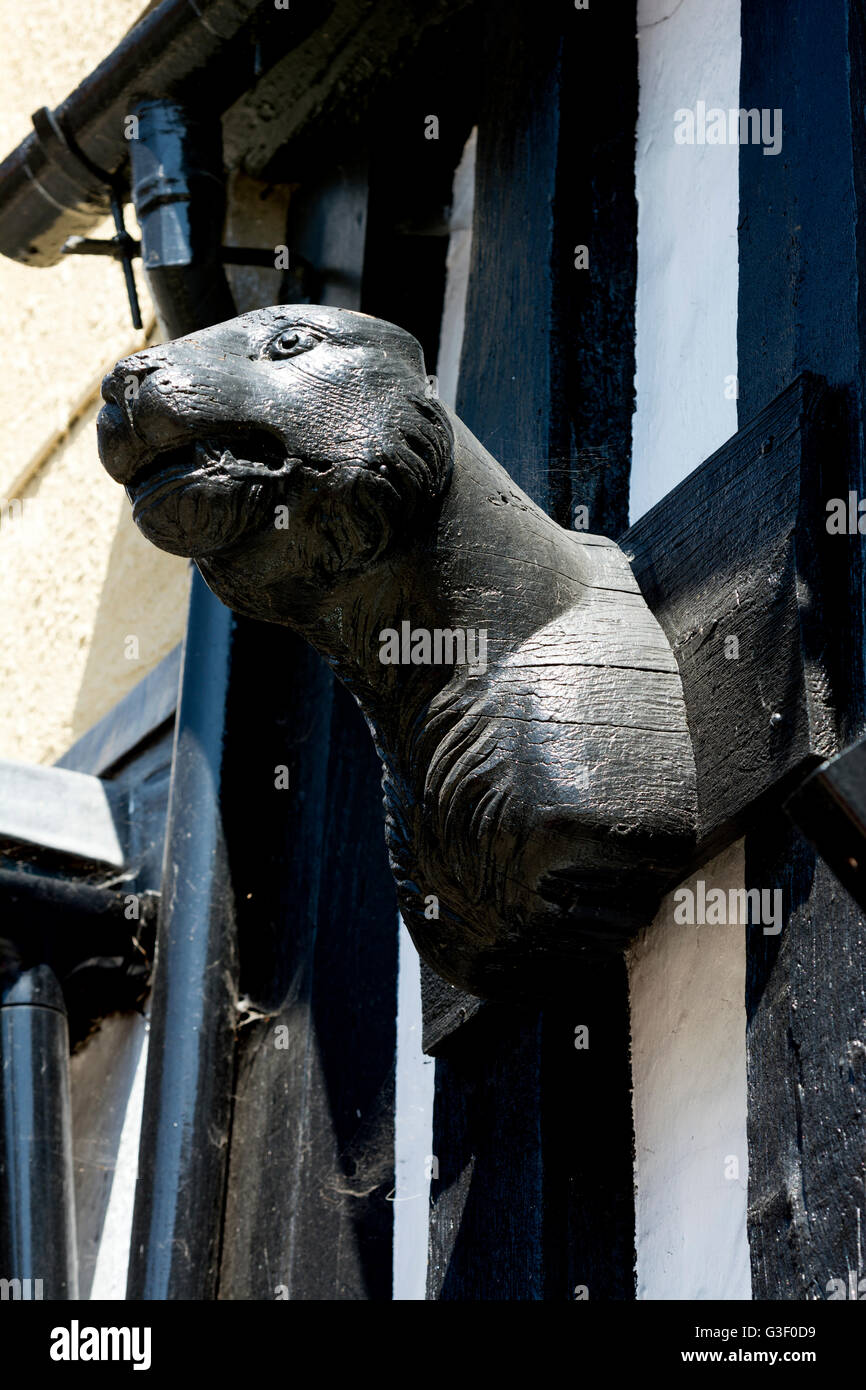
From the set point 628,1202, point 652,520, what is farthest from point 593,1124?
point 652,520

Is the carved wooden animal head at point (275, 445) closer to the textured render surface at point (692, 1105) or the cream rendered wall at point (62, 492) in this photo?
the textured render surface at point (692, 1105)

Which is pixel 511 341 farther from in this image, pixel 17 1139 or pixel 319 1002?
pixel 17 1139

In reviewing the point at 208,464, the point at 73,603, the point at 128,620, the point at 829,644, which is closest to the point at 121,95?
the point at 128,620

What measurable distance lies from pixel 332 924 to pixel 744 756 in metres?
0.87

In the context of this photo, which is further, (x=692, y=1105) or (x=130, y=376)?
(x=692, y=1105)

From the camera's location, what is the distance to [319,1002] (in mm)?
2297

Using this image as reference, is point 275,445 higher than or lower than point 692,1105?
higher

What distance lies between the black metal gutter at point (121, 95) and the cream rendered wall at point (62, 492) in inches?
22.9

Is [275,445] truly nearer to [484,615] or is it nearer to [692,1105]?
[484,615]

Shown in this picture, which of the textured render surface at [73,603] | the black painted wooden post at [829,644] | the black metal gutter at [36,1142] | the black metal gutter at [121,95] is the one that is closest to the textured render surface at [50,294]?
the textured render surface at [73,603]

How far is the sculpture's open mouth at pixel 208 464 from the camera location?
1.52m

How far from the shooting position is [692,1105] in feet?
5.42

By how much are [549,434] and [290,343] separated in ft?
1.43

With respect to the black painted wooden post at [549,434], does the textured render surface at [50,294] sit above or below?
above
